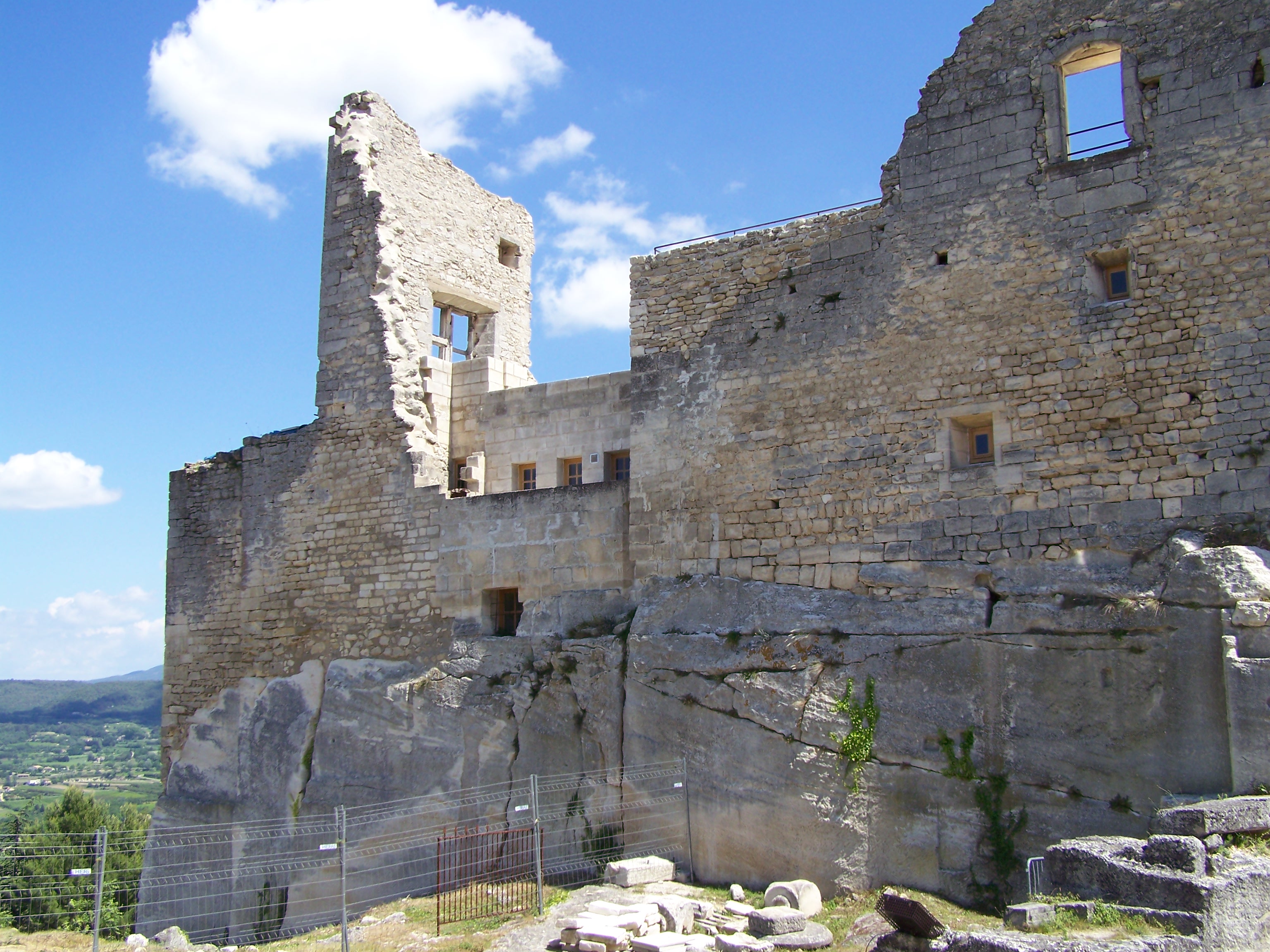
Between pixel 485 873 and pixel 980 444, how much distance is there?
25.7ft

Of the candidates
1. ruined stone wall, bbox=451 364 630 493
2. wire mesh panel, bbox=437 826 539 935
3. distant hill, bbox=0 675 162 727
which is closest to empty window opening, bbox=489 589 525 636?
ruined stone wall, bbox=451 364 630 493

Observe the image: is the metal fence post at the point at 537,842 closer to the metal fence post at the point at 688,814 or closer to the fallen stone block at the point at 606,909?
the fallen stone block at the point at 606,909

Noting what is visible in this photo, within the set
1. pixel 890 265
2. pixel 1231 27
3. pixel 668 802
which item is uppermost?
pixel 1231 27

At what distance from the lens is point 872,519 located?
11875 millimetres

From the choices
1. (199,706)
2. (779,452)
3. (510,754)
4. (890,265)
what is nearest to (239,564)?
(199,706)

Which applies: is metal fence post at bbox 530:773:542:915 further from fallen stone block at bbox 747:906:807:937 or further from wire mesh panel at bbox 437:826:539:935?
fallen stone block at bbox 747:906:807:937

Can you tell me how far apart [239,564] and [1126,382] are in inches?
510

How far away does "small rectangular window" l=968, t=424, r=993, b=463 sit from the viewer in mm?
11680

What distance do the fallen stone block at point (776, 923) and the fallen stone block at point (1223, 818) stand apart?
10.5 feet

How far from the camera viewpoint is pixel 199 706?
16859 mm

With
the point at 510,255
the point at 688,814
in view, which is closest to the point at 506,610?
the point at 688,814

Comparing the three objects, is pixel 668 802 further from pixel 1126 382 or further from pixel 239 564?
pixel 239 564

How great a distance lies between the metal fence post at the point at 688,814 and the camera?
12.0m

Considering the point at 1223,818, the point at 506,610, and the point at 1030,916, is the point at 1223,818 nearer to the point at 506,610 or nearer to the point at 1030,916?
the point at 1030,916
